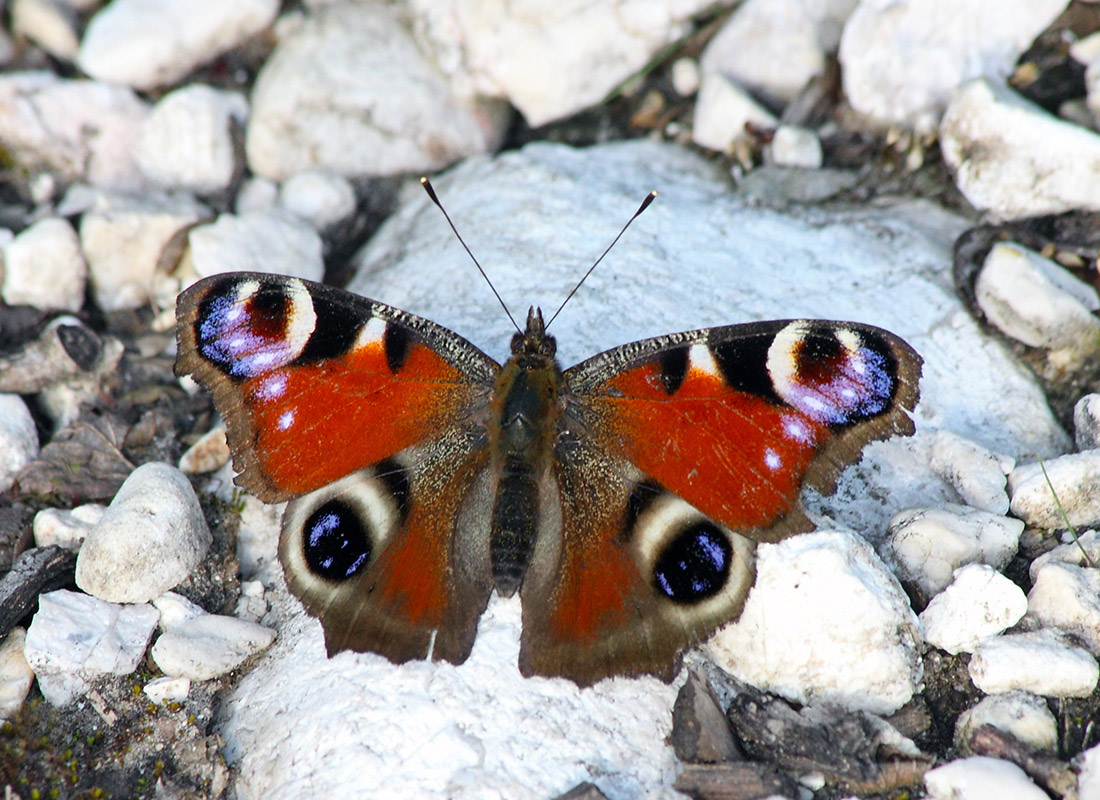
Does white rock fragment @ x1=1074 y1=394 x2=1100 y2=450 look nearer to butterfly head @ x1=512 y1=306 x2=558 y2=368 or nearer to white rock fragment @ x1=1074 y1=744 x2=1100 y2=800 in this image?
white rock fragment @ x1=1074 y1=744 x2=1100 y2=800

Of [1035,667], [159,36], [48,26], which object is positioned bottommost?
[48,26]

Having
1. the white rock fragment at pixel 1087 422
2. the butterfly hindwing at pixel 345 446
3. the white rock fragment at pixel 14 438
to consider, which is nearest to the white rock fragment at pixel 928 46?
the white rock fragment at pixel 1087 422

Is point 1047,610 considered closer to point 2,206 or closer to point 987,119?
point 987,119

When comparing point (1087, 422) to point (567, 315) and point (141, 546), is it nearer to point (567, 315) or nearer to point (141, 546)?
point (567, 315)

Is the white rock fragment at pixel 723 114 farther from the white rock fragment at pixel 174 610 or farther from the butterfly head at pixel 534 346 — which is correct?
the white rock fragment at pixel 174 610

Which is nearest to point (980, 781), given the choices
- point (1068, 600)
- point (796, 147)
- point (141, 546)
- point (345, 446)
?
point (1068, 600)

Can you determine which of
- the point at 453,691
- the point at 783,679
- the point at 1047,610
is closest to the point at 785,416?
the point at 783,679
